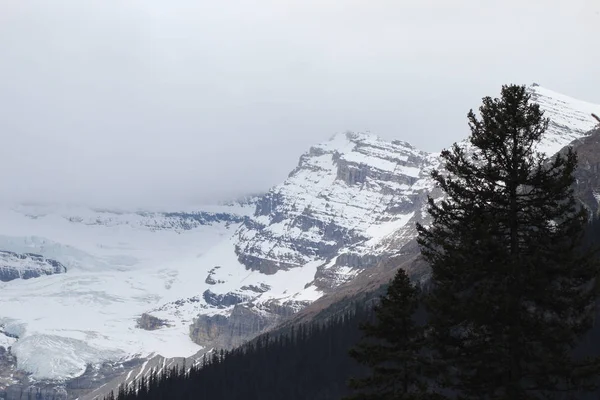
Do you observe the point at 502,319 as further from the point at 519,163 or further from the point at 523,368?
the point at 519,163

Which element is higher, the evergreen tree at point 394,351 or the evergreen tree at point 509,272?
the evergreen tree at point 509,272

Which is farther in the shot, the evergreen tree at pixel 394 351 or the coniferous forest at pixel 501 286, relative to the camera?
the evergreen tree at pixel 394 351

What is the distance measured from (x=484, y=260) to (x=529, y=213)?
8.59ft

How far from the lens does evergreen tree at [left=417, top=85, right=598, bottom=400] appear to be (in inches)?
1230

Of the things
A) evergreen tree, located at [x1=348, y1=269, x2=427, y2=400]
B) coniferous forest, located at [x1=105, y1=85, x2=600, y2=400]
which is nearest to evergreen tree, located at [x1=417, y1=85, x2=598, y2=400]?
coniferous forest, located at [x1=105, y1=85, x2=600, y2=400]

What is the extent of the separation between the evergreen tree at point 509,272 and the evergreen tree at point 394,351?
976 mm

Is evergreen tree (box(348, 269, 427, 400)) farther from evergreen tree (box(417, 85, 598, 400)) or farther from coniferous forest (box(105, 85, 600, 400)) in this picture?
evergreen tree (box(417, 85, 598, 400))

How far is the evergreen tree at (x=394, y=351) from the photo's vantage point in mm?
33500

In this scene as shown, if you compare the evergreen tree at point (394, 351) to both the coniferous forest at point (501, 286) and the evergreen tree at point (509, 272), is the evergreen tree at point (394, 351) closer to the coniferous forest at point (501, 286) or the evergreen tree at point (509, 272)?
the coniferous forest at point (501, 286)

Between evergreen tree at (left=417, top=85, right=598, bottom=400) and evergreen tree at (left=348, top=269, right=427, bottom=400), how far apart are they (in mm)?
976

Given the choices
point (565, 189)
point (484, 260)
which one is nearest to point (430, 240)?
point (484, 260)

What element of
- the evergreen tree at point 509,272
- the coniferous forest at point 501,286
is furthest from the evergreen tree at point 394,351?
the evergreen tree at point 509,272

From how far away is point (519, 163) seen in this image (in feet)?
109

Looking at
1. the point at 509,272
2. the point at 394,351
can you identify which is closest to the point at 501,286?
the point at 509,272
